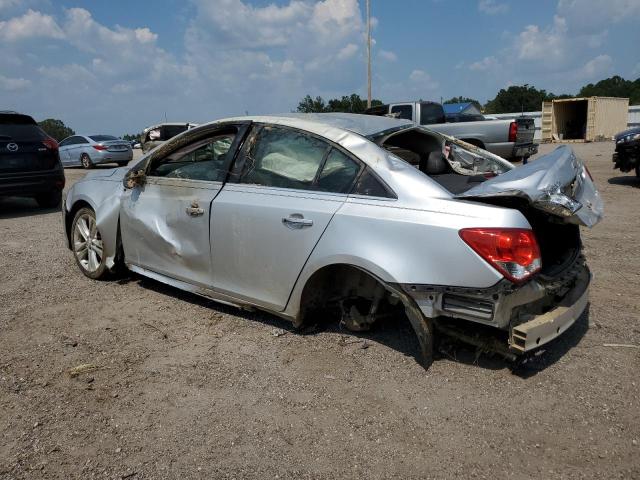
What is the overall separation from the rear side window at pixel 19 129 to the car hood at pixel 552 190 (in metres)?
8.37

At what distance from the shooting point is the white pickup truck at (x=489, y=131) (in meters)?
12.7

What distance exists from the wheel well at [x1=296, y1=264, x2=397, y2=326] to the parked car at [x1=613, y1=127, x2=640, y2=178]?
874 centimetres

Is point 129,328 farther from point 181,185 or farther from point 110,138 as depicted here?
point 110,138

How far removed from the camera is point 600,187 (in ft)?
34.7

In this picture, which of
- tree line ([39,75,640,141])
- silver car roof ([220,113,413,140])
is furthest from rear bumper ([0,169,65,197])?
tree line ([39,75,640,141])

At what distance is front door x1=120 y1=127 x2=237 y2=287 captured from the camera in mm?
3962

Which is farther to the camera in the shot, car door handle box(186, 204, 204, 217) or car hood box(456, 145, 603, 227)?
car door handle box(186, 204, 204, 217)

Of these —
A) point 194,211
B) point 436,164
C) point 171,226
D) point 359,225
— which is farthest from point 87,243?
point 436,164

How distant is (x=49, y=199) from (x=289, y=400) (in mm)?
8758

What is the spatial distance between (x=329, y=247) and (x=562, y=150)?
1.90 metres

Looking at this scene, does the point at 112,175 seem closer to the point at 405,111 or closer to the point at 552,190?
the point at 552,190

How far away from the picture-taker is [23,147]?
8828 millimetres

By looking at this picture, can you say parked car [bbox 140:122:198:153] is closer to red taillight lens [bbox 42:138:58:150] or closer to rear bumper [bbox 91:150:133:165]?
rear bumper [bbox 91:150:133:165]

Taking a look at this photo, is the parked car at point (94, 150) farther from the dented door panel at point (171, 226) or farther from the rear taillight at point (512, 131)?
the dented door panel at point (171, 226)
